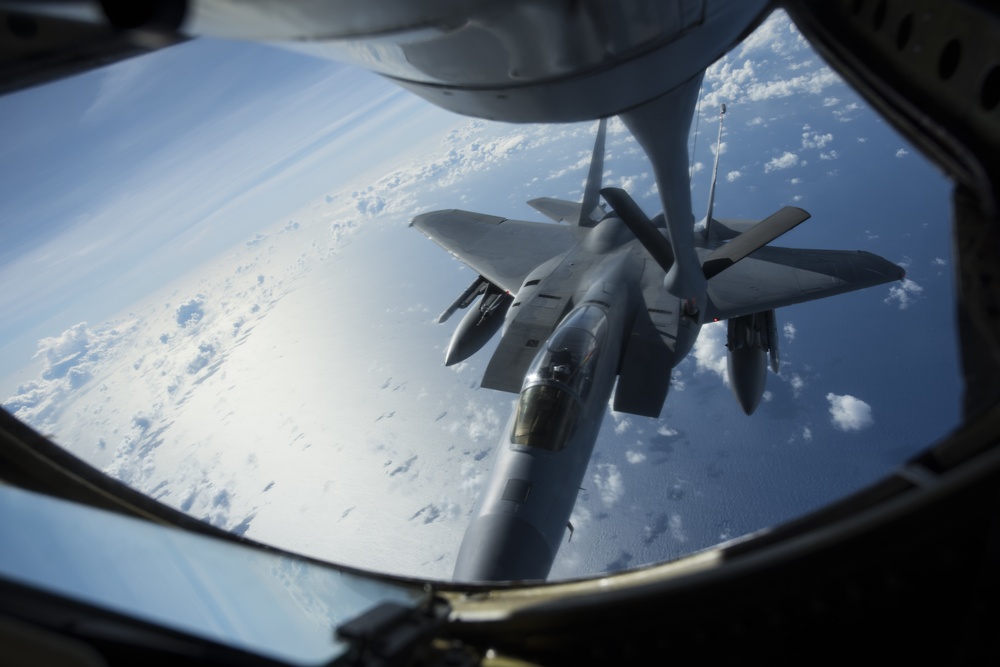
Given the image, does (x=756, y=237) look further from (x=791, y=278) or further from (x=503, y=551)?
(x=503, y=551)

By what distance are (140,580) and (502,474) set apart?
17.3 feet

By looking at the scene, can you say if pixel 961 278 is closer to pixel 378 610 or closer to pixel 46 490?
pixel 378 610

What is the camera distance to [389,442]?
116 feet

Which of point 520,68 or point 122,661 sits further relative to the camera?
point 520,68

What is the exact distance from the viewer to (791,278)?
10242 millimetres

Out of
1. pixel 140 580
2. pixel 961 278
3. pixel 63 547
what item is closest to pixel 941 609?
pixel 961 278

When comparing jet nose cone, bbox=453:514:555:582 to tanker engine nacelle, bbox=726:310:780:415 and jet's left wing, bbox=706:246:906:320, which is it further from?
tanker engine nacelle, bbox=726:310:780:415

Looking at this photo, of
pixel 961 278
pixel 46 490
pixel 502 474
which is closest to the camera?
pixel 961 278

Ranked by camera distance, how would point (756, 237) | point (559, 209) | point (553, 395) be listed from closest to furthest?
point (553, 395) → point (756, 237) → point (559, 209)

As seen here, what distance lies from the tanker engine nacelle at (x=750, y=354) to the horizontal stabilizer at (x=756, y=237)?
345 cm

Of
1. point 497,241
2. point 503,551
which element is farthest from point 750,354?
point 503,551

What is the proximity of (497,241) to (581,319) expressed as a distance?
20.0 ft

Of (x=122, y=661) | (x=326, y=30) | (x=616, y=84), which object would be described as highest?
(x=616, y=84)

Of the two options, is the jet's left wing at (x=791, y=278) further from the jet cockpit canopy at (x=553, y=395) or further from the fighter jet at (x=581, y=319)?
the jet cockpit canopy at (x=553, y=395)
